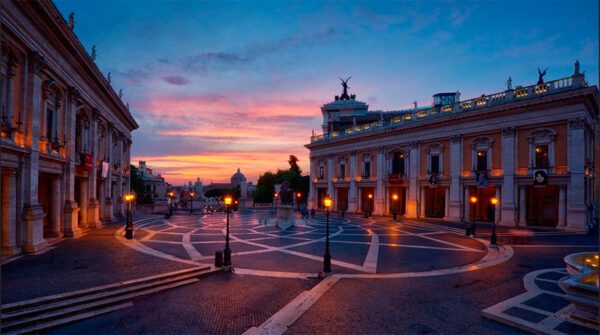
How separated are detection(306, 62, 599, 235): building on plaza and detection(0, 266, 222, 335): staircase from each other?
19994mm

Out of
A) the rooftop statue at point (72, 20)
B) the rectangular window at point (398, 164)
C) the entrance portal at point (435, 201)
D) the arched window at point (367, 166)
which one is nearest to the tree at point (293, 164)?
the arched window at point (367, 166)

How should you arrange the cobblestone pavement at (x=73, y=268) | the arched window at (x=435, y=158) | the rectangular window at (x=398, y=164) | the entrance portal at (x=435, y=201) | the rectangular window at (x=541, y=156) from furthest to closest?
the rectangular window at (x=398, y=164)
the entrance portal at (x=435, y=201)
the arched window at (x=435, y=158)
the rectangular window at (x=541, y=156)
the cobblestone pavement at (x=73, y=268)

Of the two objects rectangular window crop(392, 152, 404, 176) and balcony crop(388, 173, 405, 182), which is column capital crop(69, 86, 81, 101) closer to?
balcony crop(388, 173, 405, 182)

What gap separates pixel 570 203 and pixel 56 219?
1550 inches

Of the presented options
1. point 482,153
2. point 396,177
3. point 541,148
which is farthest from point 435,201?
point 541,148

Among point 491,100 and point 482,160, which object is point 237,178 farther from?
point 491,100

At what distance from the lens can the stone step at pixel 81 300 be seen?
29.2 feet

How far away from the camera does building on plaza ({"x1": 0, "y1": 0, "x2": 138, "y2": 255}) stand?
48.4 ft

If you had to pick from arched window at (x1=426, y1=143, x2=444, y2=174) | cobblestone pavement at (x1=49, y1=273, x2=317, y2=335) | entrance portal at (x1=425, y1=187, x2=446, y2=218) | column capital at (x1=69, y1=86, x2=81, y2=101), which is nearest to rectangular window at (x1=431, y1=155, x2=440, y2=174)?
arched window at (x1=426, y1=143, x2=444, y2=174)

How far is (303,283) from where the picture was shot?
12.7 meters

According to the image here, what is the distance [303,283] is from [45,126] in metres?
17.5

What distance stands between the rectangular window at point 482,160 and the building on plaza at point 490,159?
0.09 metres

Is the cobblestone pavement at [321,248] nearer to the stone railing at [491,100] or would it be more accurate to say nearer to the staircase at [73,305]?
the staircase at [73,305]

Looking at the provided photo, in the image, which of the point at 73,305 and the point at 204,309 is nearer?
the point at 73,305
